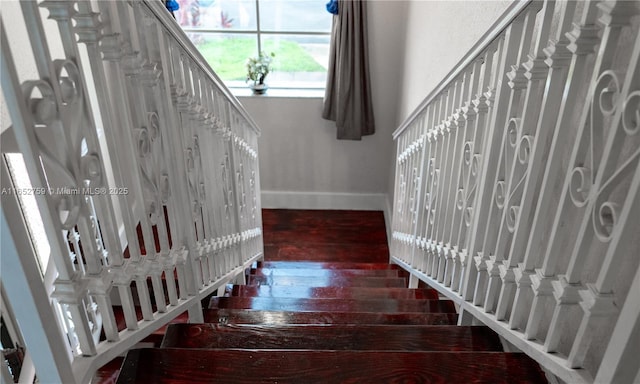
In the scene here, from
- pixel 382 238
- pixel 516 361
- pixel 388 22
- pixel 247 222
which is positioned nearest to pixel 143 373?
pixel 516 361

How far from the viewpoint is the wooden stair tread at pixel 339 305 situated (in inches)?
81.9

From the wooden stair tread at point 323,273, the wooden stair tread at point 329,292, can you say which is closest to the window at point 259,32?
the wooden stair tread at point 323,273

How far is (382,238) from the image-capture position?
14.4 feet

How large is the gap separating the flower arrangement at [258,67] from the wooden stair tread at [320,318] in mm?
2898

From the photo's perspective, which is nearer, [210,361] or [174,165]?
[210,361]

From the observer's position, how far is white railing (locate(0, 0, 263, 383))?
0.80m

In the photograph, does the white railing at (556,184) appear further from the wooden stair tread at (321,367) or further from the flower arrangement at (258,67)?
the flower arrangement at (258,67)

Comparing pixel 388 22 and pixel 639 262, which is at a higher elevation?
pixel 388 22

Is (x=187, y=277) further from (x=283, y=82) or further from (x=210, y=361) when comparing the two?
(x=283, y=82)

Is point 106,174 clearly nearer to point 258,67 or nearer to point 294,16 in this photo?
point 258,67

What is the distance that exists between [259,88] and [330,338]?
3.25m

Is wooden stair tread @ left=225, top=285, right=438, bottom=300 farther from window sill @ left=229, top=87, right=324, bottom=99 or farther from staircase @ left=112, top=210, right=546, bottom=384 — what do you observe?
window sill @ left=229, top=87, right=324, bottom=99

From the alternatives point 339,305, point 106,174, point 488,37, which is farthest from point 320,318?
point 488,37

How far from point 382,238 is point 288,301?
2357mm
